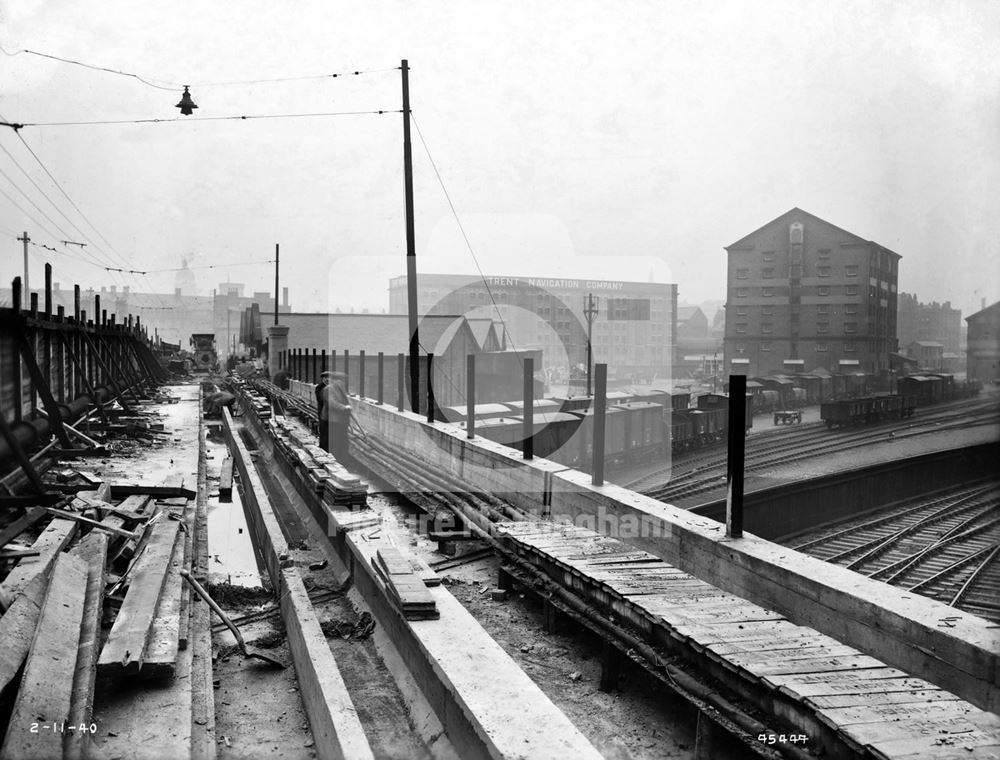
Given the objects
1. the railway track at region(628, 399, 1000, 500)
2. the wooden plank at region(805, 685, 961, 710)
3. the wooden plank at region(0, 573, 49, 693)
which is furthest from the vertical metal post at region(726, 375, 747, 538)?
the railway track at region(628, 399, 1000, 500)

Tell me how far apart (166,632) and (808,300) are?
30.6 meters

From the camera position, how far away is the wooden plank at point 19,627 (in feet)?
13.2

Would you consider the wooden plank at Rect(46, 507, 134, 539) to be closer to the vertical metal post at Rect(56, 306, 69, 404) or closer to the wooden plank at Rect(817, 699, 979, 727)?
the wooden plank at Rect(817, 699, 979, 727)

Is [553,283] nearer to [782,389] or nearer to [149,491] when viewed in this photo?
[782,389]

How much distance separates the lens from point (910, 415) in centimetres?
3253

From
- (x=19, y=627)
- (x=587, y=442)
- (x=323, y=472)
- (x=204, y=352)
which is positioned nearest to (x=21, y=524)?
(x=19, y=627)

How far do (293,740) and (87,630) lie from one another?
147 cm

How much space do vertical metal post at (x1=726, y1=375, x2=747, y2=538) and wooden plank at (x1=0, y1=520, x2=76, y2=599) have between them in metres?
5.19

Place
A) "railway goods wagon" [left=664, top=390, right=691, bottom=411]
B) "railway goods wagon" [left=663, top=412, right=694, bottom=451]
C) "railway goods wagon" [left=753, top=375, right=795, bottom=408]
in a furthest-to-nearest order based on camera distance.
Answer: "railway goods wagon" [left=753, top=375, right=795, bottom=408]
"railway goods wagon" [left=664, top=390, right=691, bottom=411]
"railway goods wagon" [left=663, top=412, right=694, bottom=451]

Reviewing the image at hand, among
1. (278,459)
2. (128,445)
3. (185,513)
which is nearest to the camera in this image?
(185,513)

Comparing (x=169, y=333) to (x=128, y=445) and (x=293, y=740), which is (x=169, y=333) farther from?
(x=293, y=740)

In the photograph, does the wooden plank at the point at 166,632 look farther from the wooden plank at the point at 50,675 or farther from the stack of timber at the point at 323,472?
the stack of timber at the point at 323,472

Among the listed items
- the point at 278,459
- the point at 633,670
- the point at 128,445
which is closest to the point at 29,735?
the point at 633,670

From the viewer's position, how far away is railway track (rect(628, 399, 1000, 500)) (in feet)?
65.0
